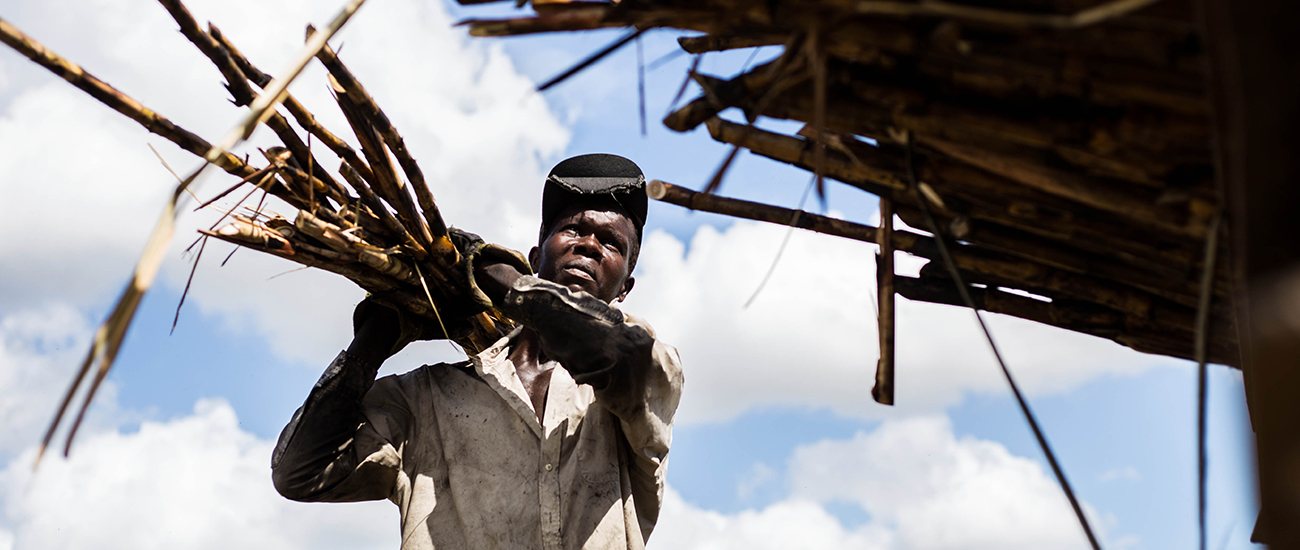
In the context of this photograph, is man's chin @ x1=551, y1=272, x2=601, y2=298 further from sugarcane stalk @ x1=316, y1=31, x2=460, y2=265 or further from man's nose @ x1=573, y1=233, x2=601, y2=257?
sugarcane stalk @ x1=316, y1=31, x2=460, y2=265

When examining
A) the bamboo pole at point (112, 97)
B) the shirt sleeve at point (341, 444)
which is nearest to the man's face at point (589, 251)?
the shirt sleeve at point (341, 444)

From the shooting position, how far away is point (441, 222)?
2957 mm

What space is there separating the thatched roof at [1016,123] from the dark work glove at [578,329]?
785 mm

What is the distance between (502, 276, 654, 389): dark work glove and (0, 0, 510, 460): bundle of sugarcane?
0.97 ft

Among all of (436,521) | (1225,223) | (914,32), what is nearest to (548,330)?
(436,521)

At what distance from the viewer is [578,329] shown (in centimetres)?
265

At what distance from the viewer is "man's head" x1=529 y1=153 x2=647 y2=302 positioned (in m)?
3.15

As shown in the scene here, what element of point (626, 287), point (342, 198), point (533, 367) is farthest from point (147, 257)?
point (626, 287)

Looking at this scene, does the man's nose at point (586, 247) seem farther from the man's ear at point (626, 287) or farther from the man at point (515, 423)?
the man's ear at point (626, 287)

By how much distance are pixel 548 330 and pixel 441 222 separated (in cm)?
47

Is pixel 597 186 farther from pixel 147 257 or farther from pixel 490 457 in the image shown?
pixel 147 257

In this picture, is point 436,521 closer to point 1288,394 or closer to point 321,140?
point 321,140

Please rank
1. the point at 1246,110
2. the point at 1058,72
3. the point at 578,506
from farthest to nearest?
the point at 578,506 → the point at 1058,72 → the point at 1246,110

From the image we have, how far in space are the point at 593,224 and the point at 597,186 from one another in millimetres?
118
